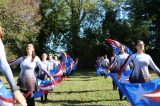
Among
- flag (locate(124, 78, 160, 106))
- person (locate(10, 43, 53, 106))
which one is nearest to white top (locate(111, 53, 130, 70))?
person (locate(10, 43, 53, 106))

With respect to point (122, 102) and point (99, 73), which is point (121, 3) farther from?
point (122, 102)

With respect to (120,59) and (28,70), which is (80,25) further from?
(28,70)

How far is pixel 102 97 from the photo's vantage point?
51.7ft

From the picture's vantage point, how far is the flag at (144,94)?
869 centimetres

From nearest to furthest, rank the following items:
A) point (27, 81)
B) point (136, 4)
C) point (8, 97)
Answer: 1. point (8, 97)
2. point (27, 81)
3. point (136, 4)

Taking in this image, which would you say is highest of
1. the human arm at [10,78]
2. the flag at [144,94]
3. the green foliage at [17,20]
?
the green foliage at [17,20]

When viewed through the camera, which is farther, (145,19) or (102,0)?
(102,0)

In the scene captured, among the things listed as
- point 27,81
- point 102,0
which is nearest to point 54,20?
point 102,0

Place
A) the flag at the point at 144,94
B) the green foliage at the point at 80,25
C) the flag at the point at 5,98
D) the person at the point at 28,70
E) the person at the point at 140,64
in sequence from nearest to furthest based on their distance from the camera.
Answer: the flag at the point at 5,98 → the flag at the point at 144,94 → the person at the point at 28,70 → the person at the point at 140,64 → the green foliage at the point at 80,25

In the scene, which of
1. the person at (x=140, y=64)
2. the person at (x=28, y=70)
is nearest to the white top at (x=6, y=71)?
the person at (x=28, y=70)

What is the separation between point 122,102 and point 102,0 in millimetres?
42159

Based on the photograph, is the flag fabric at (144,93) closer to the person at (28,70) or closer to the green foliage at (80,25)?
the person at (28,70)

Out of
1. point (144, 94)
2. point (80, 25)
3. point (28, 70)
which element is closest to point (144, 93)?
point (144, 94)

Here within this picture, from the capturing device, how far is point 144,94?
29.5 ft
